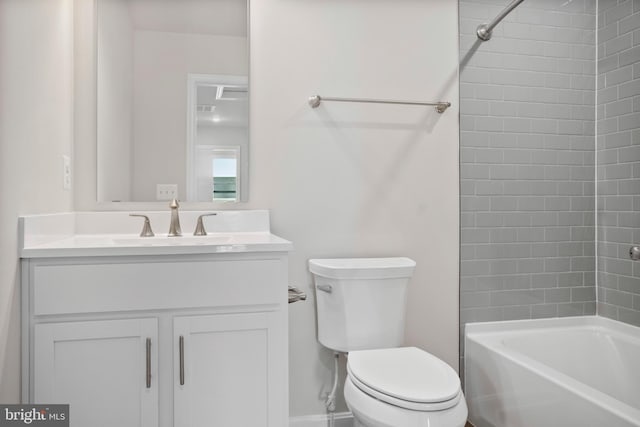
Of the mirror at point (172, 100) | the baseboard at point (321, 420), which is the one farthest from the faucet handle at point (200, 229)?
the baseboard at point (321, 420)

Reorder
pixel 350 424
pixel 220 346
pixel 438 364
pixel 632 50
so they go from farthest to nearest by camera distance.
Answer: pixel 350 424
pixel 632 50
pixel 438 364
pixel 220 346

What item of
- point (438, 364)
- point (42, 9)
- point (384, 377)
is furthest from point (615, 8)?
point (42, 9)

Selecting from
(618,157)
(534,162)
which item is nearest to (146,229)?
(534,162)

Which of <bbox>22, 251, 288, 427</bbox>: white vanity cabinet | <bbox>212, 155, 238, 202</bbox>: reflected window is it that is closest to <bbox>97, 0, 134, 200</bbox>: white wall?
<bbox>212, 155, 238, 202</bbox>: reflected window

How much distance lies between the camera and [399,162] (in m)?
2.08

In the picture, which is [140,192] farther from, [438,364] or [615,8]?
[615,8]

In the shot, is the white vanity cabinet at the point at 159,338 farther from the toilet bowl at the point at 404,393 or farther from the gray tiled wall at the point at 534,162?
the gray tiled wall at the point at 534,162

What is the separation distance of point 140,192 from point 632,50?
7.19ft

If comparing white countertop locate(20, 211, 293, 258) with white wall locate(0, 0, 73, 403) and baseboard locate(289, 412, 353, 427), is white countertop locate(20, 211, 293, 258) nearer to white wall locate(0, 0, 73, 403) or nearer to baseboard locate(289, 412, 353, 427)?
white wall locate(0, 0, 73, 403)

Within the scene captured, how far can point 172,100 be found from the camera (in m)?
1.90

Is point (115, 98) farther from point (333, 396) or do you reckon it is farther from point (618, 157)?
point (618, 157)

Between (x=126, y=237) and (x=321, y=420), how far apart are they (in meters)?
1.19

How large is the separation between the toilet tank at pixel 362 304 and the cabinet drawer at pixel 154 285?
0.41m

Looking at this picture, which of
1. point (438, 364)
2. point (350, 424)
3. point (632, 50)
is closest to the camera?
point (438, 364)
